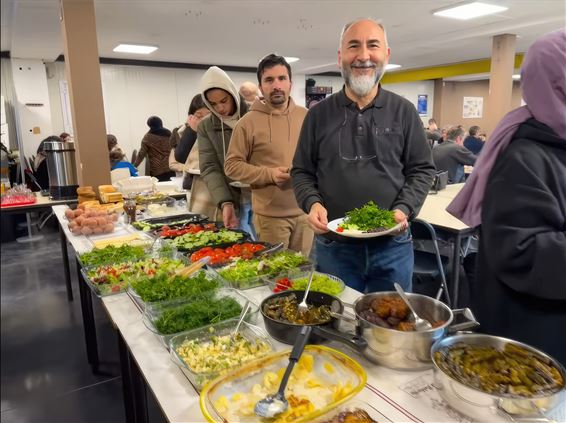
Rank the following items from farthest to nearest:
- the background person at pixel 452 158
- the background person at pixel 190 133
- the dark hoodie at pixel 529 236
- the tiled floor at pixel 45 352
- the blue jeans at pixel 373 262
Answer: the background person at pixel 452 158, the background person at pixel 190 133, the blue jeans at pixel 373 262, the dark hoodie at pixel 529 236, the tiled floor at pixel 45 352

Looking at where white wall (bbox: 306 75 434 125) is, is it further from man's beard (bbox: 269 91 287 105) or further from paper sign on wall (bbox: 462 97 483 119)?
man's beard (bbox: 269 91 287 105)

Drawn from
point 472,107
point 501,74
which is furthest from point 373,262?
point 472,107

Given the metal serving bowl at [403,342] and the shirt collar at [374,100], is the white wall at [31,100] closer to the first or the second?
the shirt collar at [374,100]

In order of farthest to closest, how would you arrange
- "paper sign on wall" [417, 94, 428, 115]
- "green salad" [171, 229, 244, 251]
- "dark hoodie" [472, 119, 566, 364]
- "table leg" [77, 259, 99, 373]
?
1. "paper sign on wall" [417, 94, 428, 115]
2. "table leg" [77, 259, 99, 373]
3. "green salad" [171, 229, 244, 251]
4. "dark hoodie" [472, 119, 566, 364]

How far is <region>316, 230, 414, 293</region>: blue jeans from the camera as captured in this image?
5.84ft

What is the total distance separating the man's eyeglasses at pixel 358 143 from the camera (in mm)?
1821

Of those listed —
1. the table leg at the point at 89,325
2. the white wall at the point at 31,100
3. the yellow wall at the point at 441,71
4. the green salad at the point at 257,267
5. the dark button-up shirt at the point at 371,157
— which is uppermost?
the yellow wall at the point at 441,71

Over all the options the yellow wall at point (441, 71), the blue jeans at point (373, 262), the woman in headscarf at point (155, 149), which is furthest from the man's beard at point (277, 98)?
the yellow wall at point (441, 71)

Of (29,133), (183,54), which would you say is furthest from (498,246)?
(29,133)

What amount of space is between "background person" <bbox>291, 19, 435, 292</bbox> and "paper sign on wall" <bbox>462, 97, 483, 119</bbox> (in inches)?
565

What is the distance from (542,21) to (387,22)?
2548mm

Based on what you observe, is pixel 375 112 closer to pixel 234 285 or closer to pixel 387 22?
pixel 234 285

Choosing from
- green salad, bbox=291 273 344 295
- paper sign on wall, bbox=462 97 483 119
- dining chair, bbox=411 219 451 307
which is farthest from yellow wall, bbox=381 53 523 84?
green salad, bbox=291 273 344 295

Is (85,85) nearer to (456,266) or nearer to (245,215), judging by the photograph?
(245,215)
